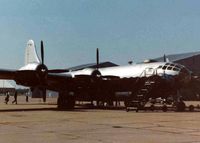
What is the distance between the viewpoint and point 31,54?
36094mm

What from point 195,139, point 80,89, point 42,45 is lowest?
point 195,139

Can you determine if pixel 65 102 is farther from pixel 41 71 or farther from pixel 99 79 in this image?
pixel 41 71

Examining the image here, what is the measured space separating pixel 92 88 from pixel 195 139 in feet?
71.9

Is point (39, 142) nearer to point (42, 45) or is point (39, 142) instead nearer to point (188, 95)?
point (42, 45)

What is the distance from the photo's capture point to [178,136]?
11977mm

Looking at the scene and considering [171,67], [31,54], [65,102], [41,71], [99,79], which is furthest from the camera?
[31,54]

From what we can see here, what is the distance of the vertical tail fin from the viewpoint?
117ft

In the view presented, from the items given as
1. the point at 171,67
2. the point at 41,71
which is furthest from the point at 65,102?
the point at 171,67

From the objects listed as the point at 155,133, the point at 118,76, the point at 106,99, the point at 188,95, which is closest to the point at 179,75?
the point at 118,76

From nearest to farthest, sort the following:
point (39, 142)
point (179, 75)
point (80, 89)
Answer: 1. point (39, 142)
2. point (179, 75)
3. point (80, 89)

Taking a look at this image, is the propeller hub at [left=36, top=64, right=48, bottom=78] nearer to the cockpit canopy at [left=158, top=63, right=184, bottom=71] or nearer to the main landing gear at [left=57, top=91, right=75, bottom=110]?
the main landing gear at [left=57, top=91, right=75, bottom=110]

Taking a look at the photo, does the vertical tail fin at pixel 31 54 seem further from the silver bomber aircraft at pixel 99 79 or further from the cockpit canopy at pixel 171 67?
the cockpit canopy at pixel 171 67

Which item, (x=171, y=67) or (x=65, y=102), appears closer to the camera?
(x=171, y=67)

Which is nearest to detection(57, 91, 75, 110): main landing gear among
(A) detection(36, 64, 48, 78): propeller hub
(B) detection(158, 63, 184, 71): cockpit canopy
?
(A) detection(36, 64, 48, 78): propeller hub
